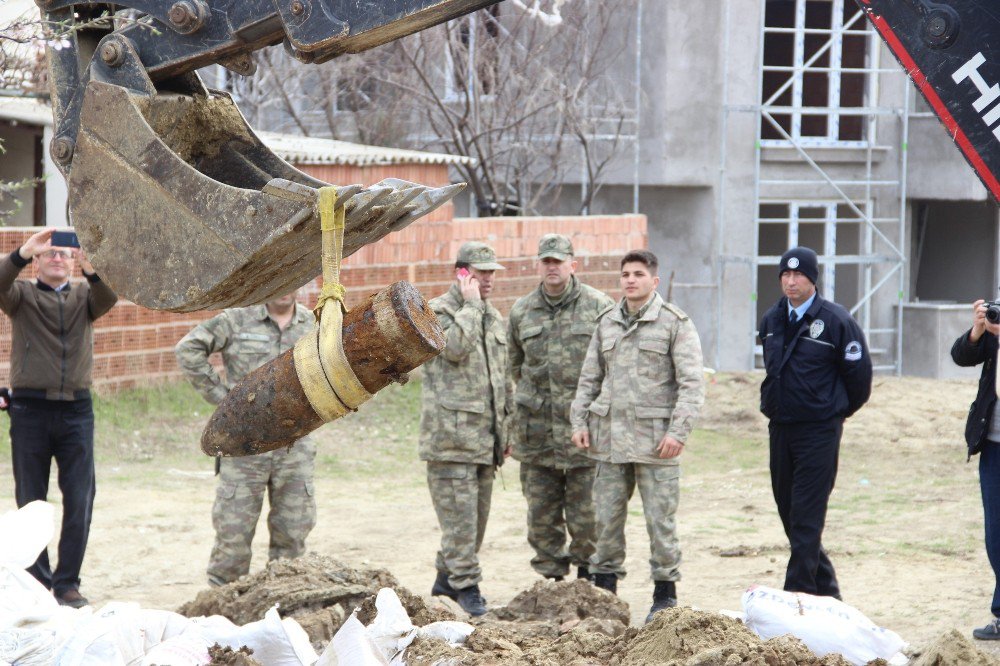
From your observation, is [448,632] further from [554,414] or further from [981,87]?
[554,414]

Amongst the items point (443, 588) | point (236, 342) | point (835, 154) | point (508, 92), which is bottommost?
point (443, 588)

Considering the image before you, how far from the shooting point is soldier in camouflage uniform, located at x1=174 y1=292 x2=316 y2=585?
6.77m

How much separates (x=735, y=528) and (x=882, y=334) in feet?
32.3

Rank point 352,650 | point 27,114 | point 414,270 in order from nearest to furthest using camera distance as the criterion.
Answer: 1. point 352,650
2. point 27,114
3. point 414,270

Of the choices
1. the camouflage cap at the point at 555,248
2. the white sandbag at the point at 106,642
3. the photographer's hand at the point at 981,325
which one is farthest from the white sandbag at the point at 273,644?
the photographer's hand at the point at 981,325

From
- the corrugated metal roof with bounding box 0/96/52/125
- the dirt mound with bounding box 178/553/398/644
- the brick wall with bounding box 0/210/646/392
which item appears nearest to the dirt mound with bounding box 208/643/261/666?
the dirt mound with bounding box 178/553/398/644

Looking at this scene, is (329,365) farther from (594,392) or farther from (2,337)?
(2,337)

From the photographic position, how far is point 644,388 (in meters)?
7.03

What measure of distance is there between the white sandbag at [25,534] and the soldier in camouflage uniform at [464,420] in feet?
8.87

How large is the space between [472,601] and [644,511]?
1103 millimetres

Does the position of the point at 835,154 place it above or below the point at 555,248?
above

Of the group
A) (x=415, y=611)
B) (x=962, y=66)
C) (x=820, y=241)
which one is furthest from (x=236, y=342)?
(x=820, y=241)

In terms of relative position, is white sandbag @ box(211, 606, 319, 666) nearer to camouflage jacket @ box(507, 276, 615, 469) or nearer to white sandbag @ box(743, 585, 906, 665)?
white sandbag @ box(743, 585, 906, 665)

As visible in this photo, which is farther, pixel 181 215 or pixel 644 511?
pixel 644 511
